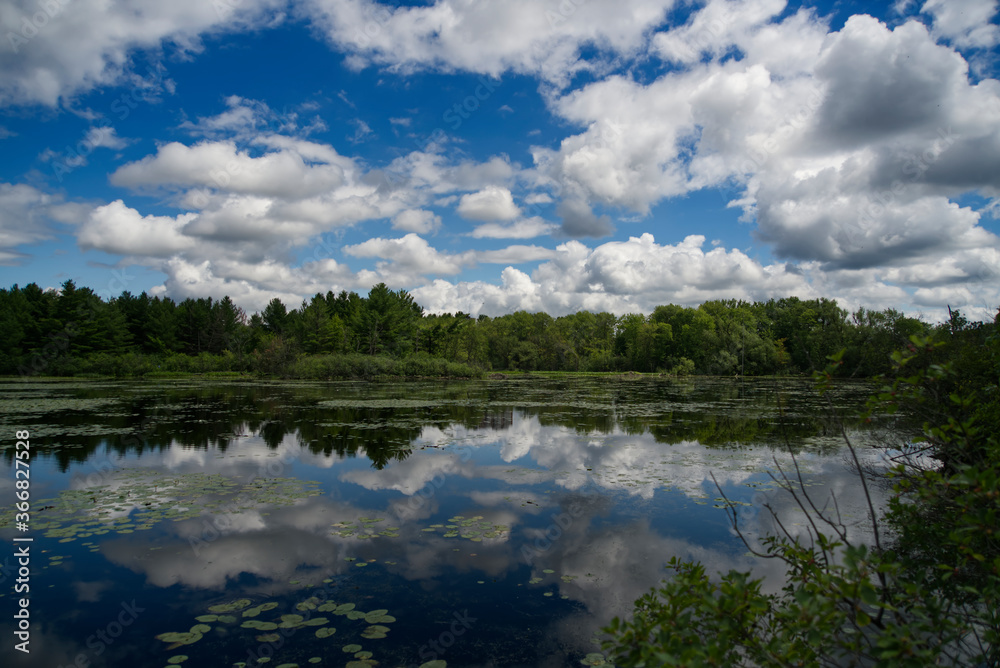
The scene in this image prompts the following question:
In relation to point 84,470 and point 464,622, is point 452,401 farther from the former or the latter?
point 464,622

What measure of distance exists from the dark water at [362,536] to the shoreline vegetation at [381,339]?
27518mm

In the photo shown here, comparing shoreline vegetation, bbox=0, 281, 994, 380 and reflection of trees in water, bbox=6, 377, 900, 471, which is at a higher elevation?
shoreline vegetation, bbox=0, 281, 994, 380

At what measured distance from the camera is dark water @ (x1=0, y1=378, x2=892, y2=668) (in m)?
5.01

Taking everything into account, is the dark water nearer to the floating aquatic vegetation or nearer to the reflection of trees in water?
the floating aquatic vegetation

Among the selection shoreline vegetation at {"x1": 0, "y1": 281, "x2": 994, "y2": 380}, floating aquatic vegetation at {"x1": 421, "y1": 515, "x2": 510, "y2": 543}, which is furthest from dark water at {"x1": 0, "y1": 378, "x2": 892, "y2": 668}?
shoreline vegetation at {"x1": 0, "y1": 281, "x2": 994, "y2": 380}

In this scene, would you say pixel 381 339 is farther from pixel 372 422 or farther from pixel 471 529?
pixel 471 529

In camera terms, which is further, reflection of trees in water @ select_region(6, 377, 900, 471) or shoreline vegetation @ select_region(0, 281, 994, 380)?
shoreline vegetation @ select_region(0, 281, 994, 380)

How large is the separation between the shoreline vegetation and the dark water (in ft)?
90.3

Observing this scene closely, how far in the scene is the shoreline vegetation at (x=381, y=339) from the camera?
53156mm

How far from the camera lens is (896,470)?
125 inches

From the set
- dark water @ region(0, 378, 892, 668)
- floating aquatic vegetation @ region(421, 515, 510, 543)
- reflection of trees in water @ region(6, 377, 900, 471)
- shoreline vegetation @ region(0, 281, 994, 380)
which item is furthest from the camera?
shoreline vegetation @ region(0, 281, 994, 380)

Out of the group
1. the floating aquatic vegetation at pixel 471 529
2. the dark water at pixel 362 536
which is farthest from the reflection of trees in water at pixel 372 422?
the floating aquatic vegetation at pixel 471 529

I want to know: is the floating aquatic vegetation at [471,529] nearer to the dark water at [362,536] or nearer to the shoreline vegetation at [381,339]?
the dark water at [362,536]

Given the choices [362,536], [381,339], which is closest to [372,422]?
[362,536]
